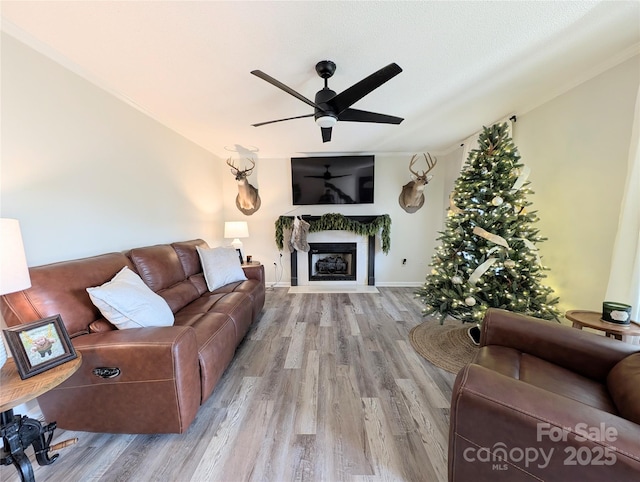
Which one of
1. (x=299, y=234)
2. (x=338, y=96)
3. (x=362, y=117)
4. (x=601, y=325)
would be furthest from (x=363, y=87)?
(x=299, y=234)

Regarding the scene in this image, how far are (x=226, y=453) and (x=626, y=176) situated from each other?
3200 millimetres

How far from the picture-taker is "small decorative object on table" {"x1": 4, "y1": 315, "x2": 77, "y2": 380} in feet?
3.43

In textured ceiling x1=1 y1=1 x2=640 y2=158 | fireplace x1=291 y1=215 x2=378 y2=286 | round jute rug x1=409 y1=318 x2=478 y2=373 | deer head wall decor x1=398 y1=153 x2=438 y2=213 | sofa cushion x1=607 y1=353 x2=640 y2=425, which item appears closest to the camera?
sofa cushion x1=607 y1=353 x2=640 y2=425

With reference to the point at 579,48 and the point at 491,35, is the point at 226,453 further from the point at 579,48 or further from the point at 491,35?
the point at 579,48

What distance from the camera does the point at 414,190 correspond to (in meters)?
4.23

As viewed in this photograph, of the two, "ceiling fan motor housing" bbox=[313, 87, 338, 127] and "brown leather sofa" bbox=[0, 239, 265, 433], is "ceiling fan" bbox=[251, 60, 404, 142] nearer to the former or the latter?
"ceiling fan motor housing" bbox=[313, 87, 338, 127]

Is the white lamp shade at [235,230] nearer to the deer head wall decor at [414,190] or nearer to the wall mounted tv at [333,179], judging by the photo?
the wall mounted tv at [333,179]

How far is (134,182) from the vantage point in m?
2.46

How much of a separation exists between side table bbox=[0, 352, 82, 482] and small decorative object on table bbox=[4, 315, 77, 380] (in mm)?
33

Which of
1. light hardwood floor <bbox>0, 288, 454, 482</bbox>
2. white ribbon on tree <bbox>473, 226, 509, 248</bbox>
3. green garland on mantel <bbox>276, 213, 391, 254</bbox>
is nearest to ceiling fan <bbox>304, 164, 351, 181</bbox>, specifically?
green garland on mantel <bbox>276, 213, 391, 254</bbox>

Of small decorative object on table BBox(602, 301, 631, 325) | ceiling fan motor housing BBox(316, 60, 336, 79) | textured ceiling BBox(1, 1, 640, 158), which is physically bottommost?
small decorative object on table BBox(602, 301, 631, 325)

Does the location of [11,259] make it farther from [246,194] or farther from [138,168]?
[246,194]

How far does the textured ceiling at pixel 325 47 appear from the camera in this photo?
4.57 ft

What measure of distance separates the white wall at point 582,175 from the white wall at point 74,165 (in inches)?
162
